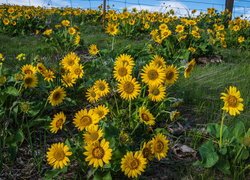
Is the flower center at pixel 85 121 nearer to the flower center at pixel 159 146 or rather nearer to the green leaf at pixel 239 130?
the flower center at pixel 159 146

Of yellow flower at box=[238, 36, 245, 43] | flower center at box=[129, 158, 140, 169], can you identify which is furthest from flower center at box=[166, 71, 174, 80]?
yellow flower at box=[238, 36, 245, 43]

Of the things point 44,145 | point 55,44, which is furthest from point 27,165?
point 55,44

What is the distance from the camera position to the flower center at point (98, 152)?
2.13 m

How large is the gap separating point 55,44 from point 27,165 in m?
3.84

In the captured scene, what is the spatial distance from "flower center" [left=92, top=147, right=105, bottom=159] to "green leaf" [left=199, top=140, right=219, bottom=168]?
72 centimetres

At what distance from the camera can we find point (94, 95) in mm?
2758

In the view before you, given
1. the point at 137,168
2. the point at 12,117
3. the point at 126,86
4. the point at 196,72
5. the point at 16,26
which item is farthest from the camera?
the point at 16,26

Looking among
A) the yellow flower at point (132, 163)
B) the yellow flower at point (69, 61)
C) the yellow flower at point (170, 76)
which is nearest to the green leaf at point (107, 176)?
the yellow flower at point (132, 163)

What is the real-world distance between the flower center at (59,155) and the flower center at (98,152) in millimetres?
183

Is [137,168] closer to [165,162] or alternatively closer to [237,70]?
[165,162]

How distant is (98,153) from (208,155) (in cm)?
78

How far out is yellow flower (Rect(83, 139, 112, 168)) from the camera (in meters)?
2.12

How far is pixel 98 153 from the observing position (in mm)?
2133

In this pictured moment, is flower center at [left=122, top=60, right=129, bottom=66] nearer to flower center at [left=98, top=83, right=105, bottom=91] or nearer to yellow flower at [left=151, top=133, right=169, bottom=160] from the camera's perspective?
flower center at [left=98, top=83, right=105, bottom=91]
